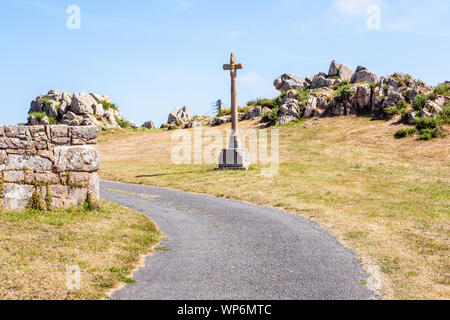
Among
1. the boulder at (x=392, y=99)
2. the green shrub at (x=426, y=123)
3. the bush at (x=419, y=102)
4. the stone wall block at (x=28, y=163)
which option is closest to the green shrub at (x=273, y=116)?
the boulder at (x=392, y=99)

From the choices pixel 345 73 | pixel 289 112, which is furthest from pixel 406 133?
pixel 345 73

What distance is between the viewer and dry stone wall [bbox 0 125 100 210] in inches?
460

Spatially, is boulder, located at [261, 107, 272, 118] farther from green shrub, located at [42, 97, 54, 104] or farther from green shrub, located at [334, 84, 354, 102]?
green shrub, located at [42, 97, 54, 104]

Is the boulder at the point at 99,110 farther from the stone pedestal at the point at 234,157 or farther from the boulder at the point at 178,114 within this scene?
the stone pedestal at the point at 234,157

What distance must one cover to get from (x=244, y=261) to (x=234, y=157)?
54.5 ft

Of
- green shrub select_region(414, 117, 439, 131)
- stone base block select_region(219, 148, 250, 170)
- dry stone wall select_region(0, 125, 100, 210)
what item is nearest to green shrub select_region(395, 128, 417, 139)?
green shrub select_region(414, 117, 439, 131)

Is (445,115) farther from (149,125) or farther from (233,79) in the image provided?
(149,125)

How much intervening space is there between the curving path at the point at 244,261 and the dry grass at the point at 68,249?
1.66 ft

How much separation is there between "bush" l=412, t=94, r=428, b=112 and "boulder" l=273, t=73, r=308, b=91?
18.6 metres

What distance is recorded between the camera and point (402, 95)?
3728 centimetres

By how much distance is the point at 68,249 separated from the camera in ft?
28.8

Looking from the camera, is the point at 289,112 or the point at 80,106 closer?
the point at 289,112

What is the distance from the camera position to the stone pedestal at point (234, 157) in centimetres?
2484
